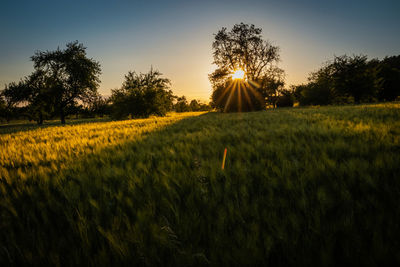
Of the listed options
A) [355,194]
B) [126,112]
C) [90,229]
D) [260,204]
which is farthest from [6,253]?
[126,112]

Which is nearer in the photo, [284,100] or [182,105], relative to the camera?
[284,100]

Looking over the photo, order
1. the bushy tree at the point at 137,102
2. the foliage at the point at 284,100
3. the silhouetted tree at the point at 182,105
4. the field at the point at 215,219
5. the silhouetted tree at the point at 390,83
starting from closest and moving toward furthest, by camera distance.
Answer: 1. the field at the point at 215,219
2. the bushy tree at the point at 137,102
3. the silhouetted tree at the point at 390,83
4. the foliage at the point at 284,100
5. the silhouetted tree at the point at 182,105

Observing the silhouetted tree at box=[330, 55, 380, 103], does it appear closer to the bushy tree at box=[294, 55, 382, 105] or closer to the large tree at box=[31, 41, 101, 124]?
the bushy tree at box=[294, 55, 382, 105]

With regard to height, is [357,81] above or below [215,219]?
above

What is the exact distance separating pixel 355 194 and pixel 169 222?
1203mm

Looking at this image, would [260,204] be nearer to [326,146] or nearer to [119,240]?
[119,240]

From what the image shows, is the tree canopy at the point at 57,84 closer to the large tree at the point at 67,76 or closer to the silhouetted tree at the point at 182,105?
the large tree at the point at 67,76

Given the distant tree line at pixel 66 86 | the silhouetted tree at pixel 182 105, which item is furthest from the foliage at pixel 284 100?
the silhouetted tree at pixel 182 105

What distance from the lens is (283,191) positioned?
108 cm

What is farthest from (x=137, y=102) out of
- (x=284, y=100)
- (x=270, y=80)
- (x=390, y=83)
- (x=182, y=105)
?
(x=182, y=105)

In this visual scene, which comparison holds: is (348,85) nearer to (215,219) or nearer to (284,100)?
(284,100)

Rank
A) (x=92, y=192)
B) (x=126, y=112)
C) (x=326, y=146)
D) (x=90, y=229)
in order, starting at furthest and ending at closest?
(x=126, y=112)
(x=326, y=146)
(x=92, y=192)
(x=90, y=229)

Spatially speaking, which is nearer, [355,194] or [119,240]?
[119,240]

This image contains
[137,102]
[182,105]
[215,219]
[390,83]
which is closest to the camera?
[215,219]
